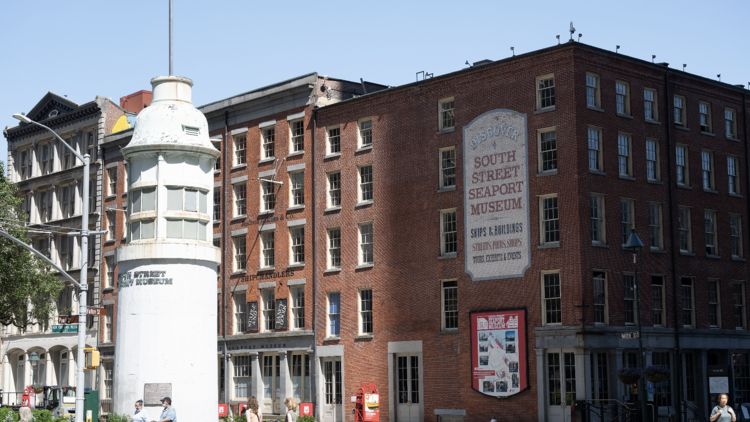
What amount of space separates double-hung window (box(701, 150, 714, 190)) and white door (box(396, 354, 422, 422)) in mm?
16743

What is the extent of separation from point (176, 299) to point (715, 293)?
1111 inches

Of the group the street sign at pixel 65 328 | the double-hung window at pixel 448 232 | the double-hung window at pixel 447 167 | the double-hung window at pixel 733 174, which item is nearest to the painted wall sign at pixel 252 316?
the double-hung window at pixel 448 232

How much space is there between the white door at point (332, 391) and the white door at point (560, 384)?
41.5 feet

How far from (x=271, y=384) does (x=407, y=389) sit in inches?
400

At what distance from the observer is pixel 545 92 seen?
43469mm

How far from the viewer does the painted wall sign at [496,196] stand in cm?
4350

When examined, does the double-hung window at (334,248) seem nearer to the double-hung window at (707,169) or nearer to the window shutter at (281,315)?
the window shutter at (281,315)

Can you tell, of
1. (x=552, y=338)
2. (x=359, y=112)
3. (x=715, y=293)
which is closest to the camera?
(x=552, y=338)

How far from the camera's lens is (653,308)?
44188 millimetres

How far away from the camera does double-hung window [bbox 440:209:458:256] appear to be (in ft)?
153

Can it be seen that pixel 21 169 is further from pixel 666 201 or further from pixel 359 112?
pixel 666 201

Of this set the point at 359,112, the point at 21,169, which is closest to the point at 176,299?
the point at 359,112

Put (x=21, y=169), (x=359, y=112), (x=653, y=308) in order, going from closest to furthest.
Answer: (x=653, y=308)
(x=359, y=112)
(x=21, y=169)

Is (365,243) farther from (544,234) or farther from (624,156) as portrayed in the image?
(624,156)
